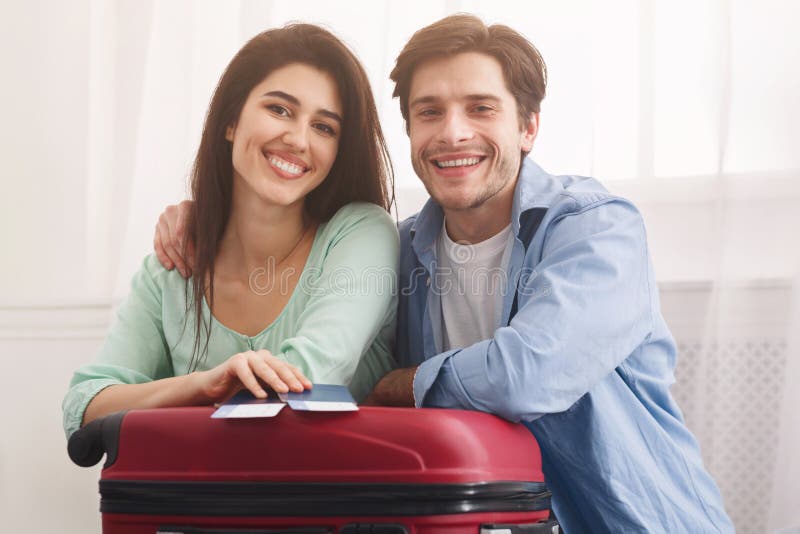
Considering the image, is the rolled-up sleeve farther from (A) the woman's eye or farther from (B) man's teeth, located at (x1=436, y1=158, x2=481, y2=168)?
(A) the woman's eye

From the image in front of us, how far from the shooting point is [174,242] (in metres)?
1.74

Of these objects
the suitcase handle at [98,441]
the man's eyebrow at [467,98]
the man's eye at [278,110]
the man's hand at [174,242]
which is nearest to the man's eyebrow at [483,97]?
the man's eyebrow at [467,98]

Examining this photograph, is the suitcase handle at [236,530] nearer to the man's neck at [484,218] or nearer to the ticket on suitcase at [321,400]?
the ticket on suitcase at [321,400]

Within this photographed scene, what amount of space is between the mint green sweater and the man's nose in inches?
8.4

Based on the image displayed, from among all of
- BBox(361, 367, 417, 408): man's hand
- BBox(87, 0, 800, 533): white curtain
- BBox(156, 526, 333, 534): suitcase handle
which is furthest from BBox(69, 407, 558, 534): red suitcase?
BBox(87, 0, 800, 533): white curtain

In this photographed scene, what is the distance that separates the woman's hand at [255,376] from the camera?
3.97ft

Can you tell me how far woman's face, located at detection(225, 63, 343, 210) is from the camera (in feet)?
5.38

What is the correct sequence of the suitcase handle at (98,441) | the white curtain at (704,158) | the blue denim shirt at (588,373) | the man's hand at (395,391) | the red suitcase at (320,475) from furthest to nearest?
the white curtain at (704,158)
the man's hand at (395,391)
the blue denim shirt at (588,373)
the suitcase handle at (98,441)
the red suitcase at (320,475)

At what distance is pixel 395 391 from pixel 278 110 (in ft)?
1.93

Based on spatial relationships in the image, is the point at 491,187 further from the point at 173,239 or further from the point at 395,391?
the point at 173,239

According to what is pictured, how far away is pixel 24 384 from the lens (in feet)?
8.60

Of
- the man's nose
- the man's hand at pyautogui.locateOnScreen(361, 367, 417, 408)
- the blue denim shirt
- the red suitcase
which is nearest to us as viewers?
the red suitcase

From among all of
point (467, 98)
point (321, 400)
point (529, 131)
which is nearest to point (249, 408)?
point (321, 400)

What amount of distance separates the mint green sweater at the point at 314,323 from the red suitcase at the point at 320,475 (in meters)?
0.30
